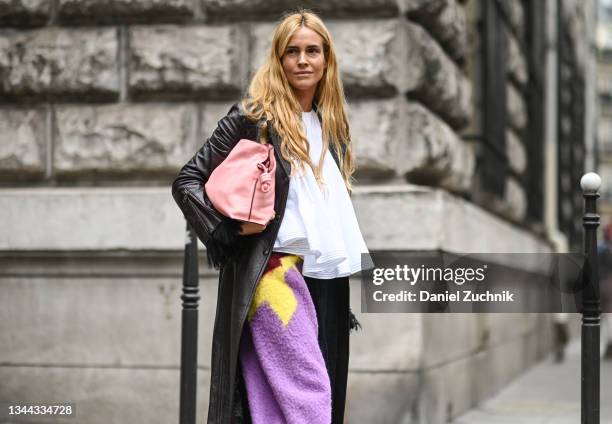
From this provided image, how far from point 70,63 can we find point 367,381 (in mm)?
2457

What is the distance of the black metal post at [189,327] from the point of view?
4.70m

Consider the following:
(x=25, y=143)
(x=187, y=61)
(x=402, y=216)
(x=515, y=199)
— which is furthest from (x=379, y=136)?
(x=515, y=199)

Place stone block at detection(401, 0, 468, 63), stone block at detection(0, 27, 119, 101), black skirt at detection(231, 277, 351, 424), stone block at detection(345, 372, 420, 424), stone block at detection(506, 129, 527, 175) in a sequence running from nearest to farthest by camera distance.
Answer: black skirt at detection(231, 277, 351, 424) → stone block at detection(345, 372, 420, 424) → stone block at detection(401, 0, 468, 63) → stone block at detection(0, 27, 119, 101) → stone block at detection(506, 129, 527, 175)

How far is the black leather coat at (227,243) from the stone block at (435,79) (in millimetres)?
2656

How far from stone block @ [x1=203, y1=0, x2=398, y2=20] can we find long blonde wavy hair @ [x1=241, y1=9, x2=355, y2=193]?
95.7 inches

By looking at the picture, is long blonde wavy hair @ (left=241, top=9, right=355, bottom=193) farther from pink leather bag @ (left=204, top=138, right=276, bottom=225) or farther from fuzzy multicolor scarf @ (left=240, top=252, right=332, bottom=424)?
fuzzy multicolor scarf @ (left=240, top=252, right=332, bottom=424)

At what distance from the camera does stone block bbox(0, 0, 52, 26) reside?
6234 mm

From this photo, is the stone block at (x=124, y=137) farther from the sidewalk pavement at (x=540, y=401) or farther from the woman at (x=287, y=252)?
the woman at (x=287, y=252)

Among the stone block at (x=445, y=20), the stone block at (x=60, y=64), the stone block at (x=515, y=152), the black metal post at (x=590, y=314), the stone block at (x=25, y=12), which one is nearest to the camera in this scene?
the black metal post at (x=590, y=314)

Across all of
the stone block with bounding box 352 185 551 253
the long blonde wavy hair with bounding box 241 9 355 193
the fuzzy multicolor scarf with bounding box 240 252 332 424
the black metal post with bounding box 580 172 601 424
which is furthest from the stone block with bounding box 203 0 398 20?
the fuzzy multicolor scarf with bounding box 240 252 332 424

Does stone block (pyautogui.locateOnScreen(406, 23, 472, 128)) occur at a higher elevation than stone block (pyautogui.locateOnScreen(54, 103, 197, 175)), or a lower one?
higher

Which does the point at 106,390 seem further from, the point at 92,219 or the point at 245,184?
the point at 245,184

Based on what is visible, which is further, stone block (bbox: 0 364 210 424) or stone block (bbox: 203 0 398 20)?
stone block (bbox: 0 364 210 424)

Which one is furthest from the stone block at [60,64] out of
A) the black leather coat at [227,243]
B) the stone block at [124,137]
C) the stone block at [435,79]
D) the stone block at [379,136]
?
the black leather coat at [227,243]
